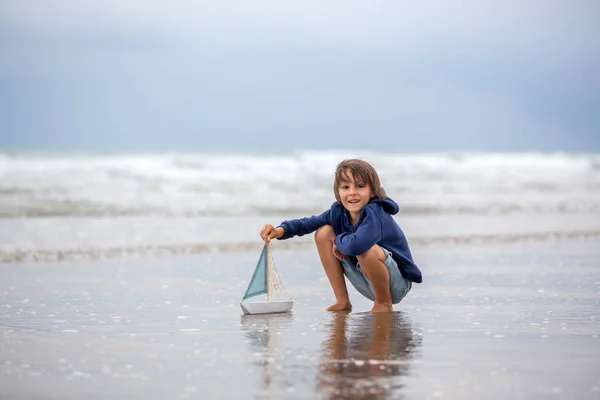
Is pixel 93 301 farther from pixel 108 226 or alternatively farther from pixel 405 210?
pixel 405 210

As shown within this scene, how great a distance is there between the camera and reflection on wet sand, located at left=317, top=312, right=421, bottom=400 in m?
3.72

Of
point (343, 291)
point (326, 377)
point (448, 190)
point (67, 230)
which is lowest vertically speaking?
point (326, 377)

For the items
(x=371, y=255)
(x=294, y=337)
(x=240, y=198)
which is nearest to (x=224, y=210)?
(x=240, y=198)

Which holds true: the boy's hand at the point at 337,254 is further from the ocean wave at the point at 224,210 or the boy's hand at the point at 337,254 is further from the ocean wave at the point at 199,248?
the ocean wave at the point at 224,210

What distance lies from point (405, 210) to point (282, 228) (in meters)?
9.88

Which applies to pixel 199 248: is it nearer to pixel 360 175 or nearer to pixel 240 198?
pixel 360 175

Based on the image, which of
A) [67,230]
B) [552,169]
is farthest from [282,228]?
[552,169]

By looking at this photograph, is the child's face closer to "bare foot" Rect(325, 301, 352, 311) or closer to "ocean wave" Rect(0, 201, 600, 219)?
"bare foot" Rect(325, 301, 352, 311)

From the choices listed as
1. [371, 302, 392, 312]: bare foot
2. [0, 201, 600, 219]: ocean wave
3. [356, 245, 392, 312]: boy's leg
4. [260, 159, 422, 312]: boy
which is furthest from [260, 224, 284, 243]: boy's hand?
[0, 201, 600, 219]: ocean wave

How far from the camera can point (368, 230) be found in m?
5.67

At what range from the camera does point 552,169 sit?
2650 cm

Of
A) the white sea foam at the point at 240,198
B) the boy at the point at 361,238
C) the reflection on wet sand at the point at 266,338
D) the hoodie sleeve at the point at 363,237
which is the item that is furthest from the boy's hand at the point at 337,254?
the white sea foam at the point at 240,198

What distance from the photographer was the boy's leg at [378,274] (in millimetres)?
5699

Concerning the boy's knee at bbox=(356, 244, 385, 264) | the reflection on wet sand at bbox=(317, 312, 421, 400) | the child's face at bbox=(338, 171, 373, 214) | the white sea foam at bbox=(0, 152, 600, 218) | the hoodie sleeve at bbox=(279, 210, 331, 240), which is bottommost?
the reflection on wet sand at bbox=(317, 312, 421, 400)
